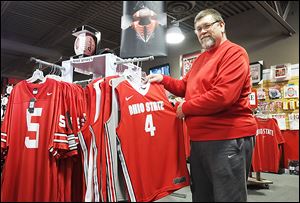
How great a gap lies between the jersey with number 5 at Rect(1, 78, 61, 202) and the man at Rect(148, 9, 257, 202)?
80cm

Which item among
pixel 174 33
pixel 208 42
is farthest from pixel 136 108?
pixel 174 33

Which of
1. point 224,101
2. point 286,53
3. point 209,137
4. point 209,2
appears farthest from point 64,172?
point 286,53

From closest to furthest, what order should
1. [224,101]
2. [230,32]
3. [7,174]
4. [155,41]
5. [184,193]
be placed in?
[224,101], [7,174], [155,41], [184,193], [230,32]

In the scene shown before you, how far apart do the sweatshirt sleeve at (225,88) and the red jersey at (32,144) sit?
0.77 metres

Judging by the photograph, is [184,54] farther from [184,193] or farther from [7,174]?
[7,174]

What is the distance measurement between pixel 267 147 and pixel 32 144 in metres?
3.91

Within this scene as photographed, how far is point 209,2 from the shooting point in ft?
19.9

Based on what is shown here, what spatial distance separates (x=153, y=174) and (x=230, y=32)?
629 cm

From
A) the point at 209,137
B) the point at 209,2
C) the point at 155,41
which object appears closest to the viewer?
the point at 209,137

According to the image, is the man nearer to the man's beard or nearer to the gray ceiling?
the man's beard

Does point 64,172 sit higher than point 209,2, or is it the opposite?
point 209,2

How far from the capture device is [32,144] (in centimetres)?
167

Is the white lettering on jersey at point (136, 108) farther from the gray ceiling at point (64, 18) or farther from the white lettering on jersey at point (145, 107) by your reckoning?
the gray ceiling at point (64, 18)

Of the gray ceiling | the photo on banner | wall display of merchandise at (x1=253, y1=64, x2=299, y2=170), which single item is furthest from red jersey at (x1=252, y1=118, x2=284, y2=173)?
the photo on banner
